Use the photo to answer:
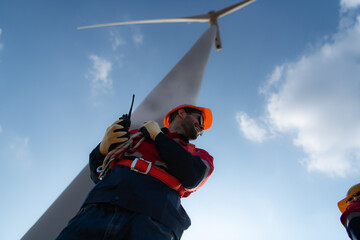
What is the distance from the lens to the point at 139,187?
7.50ft

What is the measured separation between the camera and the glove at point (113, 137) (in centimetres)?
289

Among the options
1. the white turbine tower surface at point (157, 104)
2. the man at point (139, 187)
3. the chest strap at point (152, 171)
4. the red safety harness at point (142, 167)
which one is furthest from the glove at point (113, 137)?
the white turbine tower surface at point (157, 104)

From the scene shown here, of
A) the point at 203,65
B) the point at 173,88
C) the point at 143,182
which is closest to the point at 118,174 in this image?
the point at 143,182

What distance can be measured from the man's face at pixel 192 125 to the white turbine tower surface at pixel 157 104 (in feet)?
2.89

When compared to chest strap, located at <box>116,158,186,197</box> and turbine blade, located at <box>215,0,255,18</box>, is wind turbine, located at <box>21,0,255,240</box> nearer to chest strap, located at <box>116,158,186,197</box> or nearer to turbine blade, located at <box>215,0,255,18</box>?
chest strap, located at <box>116,158,186,197</box>

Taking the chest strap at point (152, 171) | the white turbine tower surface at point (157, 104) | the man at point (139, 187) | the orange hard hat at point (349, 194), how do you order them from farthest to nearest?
the orange hard hat at point (349, 194)
the white turbine tower surface at point (157, 104)
the chest strap at point (152, 171)
the man at point (139, 187)

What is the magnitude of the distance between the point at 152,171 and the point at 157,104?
2584 millimetres

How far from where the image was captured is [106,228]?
2.01 m

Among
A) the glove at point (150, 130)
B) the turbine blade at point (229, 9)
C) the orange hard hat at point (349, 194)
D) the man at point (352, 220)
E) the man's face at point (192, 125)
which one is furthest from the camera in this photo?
the turbine blade at point (229, 9)

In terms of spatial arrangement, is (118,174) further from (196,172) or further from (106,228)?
(196,172)

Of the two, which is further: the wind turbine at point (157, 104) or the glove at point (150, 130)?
the wind turbine at point (157, 104)

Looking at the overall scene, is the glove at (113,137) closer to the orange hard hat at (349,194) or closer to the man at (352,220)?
the man at (352,220)

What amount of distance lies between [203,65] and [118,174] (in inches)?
197

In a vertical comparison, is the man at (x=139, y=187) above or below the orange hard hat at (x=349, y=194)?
below
